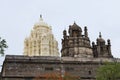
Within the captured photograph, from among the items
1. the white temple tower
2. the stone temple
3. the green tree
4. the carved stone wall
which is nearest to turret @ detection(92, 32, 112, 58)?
the stone temple

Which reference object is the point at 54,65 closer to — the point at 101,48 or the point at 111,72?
the point at 101,48

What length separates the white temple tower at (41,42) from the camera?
7338 centimetres

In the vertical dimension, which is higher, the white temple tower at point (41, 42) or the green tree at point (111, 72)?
the white temple tower at point (41, 42)

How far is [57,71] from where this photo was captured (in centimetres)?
4706

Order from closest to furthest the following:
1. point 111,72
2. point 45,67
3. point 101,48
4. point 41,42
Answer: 1. point 111,72
2. point 45,67
3. point 101,48
4. point 41,42

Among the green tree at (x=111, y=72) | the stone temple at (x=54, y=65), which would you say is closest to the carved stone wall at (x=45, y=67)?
the stone temple at (x=54, y=65)

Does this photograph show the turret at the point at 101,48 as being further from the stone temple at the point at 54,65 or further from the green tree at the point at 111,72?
the green tree at the point at 111,72

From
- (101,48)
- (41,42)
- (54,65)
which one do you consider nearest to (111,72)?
(54,65)

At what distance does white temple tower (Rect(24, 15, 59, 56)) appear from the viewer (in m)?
73.4

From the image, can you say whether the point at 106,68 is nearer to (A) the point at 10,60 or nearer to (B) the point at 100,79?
(B) the point at 100,79

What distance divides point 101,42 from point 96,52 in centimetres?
184

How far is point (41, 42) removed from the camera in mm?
74250

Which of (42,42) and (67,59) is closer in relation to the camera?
(67,59)

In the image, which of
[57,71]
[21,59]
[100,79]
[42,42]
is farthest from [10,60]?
[42,42]
